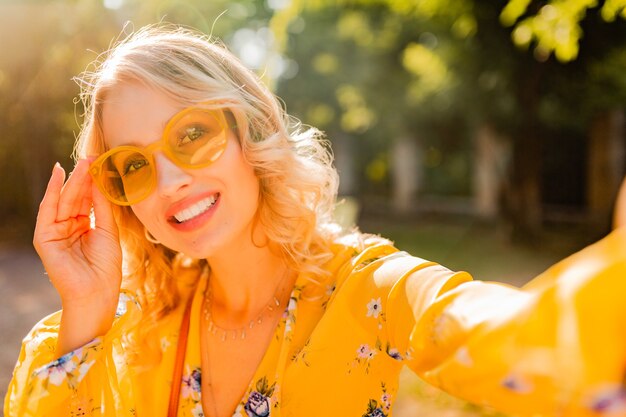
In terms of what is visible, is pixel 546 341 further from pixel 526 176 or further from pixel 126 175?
pixel 526 176

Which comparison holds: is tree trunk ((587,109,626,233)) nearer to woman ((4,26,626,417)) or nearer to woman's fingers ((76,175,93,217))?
woman ((4,26,626,417))

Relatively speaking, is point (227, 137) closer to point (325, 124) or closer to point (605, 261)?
point (605, 261)

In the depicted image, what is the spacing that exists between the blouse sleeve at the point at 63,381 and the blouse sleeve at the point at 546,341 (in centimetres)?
117

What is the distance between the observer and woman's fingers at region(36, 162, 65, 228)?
2283 mm

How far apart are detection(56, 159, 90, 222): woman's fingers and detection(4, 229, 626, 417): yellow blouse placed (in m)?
0.38

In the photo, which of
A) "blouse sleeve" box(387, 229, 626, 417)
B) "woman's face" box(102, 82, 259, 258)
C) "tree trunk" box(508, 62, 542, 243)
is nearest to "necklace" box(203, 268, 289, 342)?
"woman's face" box(102, 82, 259, 258)

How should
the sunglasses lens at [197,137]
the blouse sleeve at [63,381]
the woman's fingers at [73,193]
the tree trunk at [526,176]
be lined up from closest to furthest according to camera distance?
the blouse sleeve at [63,381] < the sunglasses lens at [197,137] < the woman's fingers at [73,193] < the tree trunk at [526,176]

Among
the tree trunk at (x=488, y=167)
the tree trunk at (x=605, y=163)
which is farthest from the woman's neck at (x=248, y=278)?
the tree trunk at (x=488, y=167)

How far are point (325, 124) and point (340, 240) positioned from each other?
63.2ft

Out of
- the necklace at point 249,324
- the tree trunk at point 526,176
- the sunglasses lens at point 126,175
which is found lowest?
the necklace at point 249,324

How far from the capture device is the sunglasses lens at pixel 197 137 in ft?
6.79

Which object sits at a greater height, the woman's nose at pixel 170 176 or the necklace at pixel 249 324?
the woman's nose at pixel 170 176

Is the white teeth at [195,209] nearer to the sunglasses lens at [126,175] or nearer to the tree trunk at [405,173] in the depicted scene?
the sunglasses lens at [126,175]

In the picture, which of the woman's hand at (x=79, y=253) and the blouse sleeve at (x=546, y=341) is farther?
the woman's hand at (x=79, y=253)
